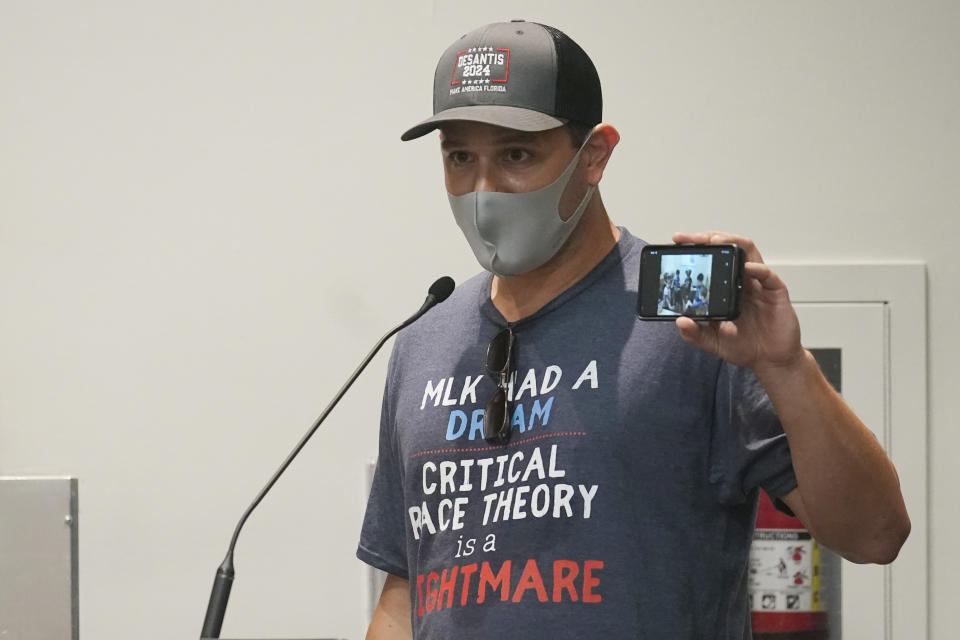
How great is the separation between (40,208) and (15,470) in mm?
522

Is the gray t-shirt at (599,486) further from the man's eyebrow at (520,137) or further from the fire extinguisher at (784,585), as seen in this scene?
the fire extinguisher at (784,585)

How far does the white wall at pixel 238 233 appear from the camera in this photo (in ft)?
6.50

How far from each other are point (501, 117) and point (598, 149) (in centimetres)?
16

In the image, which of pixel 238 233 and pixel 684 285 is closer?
pixel 684 285

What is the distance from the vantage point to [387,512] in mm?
1415

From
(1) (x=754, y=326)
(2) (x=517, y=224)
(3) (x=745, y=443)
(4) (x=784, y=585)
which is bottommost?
(4) (x=784, y=585)

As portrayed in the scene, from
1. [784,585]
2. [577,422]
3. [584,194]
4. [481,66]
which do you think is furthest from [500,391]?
[784,585]

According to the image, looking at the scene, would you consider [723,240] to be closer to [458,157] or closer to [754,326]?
[754,326]

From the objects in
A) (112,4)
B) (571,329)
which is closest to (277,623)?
(571,329)

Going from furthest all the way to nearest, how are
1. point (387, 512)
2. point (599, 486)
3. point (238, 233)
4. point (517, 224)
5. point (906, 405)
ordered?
point (238, 233)
point (906, 405)
point (387, 512)
point (517, 224)
point (599, 486)

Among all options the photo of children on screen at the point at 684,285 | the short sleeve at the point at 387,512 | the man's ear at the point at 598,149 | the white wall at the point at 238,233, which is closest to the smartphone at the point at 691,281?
the photo of children on screen at the point at 684,285

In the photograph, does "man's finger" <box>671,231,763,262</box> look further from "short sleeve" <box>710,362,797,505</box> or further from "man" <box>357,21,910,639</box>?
"short sleeve" <box>710,362,797,505</box>

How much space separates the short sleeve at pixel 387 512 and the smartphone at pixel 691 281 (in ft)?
1.51

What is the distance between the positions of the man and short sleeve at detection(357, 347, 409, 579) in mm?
54
